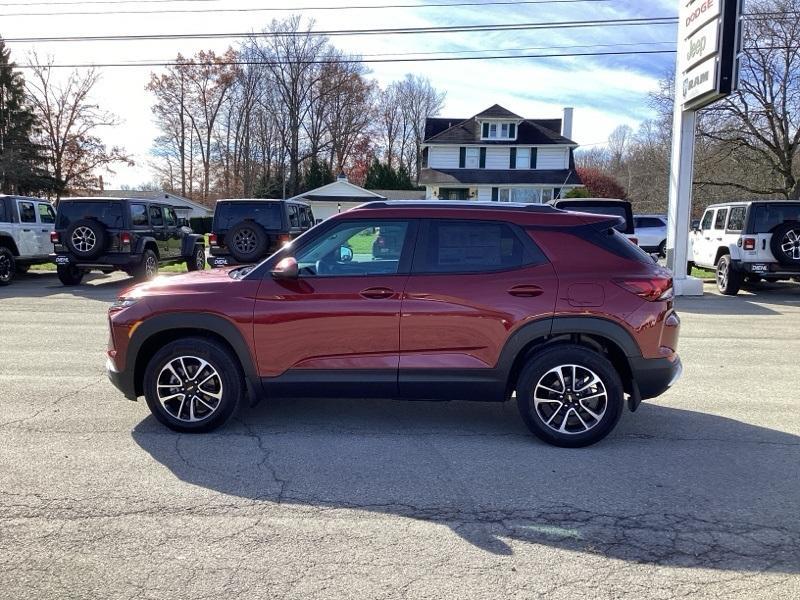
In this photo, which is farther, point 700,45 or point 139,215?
point 139,215

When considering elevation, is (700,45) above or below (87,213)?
above

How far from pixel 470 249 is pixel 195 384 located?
2.37 metres

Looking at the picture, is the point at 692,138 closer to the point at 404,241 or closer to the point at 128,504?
the point at 404,241

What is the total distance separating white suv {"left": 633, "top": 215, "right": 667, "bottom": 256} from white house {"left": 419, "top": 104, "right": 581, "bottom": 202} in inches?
642

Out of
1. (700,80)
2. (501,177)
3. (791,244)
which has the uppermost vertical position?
(501,177)

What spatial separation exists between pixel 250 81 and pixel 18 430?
56242 millimetres

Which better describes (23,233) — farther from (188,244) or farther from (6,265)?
(188,244)

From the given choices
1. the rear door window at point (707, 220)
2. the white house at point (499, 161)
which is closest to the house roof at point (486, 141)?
the white house at point (499, 161)

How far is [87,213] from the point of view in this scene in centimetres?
1408

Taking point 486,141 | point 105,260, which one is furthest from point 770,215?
point 486,141

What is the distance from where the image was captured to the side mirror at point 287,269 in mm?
4465

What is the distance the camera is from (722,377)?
6.82 metres

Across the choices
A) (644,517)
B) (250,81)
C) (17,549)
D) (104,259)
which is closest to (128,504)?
(17,549)

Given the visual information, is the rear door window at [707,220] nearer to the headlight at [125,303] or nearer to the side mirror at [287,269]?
the side mirror at [287,269]
